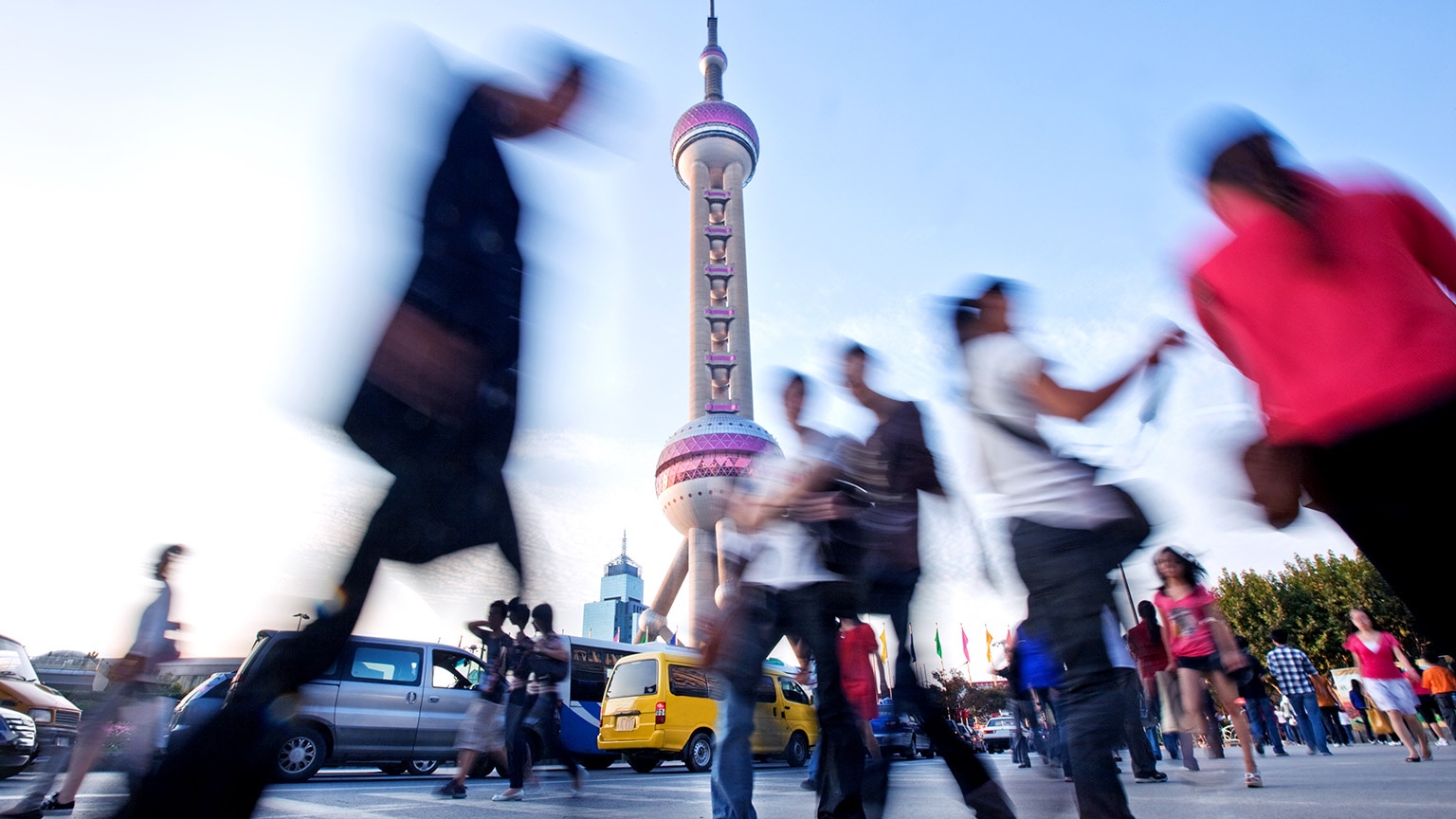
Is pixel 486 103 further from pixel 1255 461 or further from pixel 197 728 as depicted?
pixel 1255 461

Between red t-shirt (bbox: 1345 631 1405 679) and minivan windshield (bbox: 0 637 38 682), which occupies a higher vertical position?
minivan windshield (bbox: 0 637 38 682)

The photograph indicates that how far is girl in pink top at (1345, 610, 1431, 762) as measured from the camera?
248 inches

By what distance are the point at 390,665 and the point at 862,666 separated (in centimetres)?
546

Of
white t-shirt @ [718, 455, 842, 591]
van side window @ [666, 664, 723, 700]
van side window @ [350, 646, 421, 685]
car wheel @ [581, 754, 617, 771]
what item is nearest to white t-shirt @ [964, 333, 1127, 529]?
white t-shirt @ [718, 455, 842, 591]

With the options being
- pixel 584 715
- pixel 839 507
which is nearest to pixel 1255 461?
pixel 839 507

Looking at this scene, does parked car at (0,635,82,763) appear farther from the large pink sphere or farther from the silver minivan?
the large pink sphere

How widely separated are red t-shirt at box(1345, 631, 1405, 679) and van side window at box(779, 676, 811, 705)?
6.82 meters

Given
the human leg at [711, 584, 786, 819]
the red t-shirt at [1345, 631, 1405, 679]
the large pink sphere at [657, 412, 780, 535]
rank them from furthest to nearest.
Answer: the large pink sphere at [657, 412, 780, 535] < the red t-shirt at [1345, 631, 1405, 679] < the human leg at [711, 584, 786, 819]

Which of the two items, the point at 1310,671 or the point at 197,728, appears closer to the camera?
the point at 197,728

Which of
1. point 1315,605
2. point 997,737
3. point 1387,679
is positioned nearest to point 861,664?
point 1387,679

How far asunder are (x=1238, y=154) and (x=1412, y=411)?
0.56 metres

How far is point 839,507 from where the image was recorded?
2717 mm

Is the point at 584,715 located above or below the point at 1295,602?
below

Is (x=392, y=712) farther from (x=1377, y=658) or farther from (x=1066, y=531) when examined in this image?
(x=1377, y=658)
